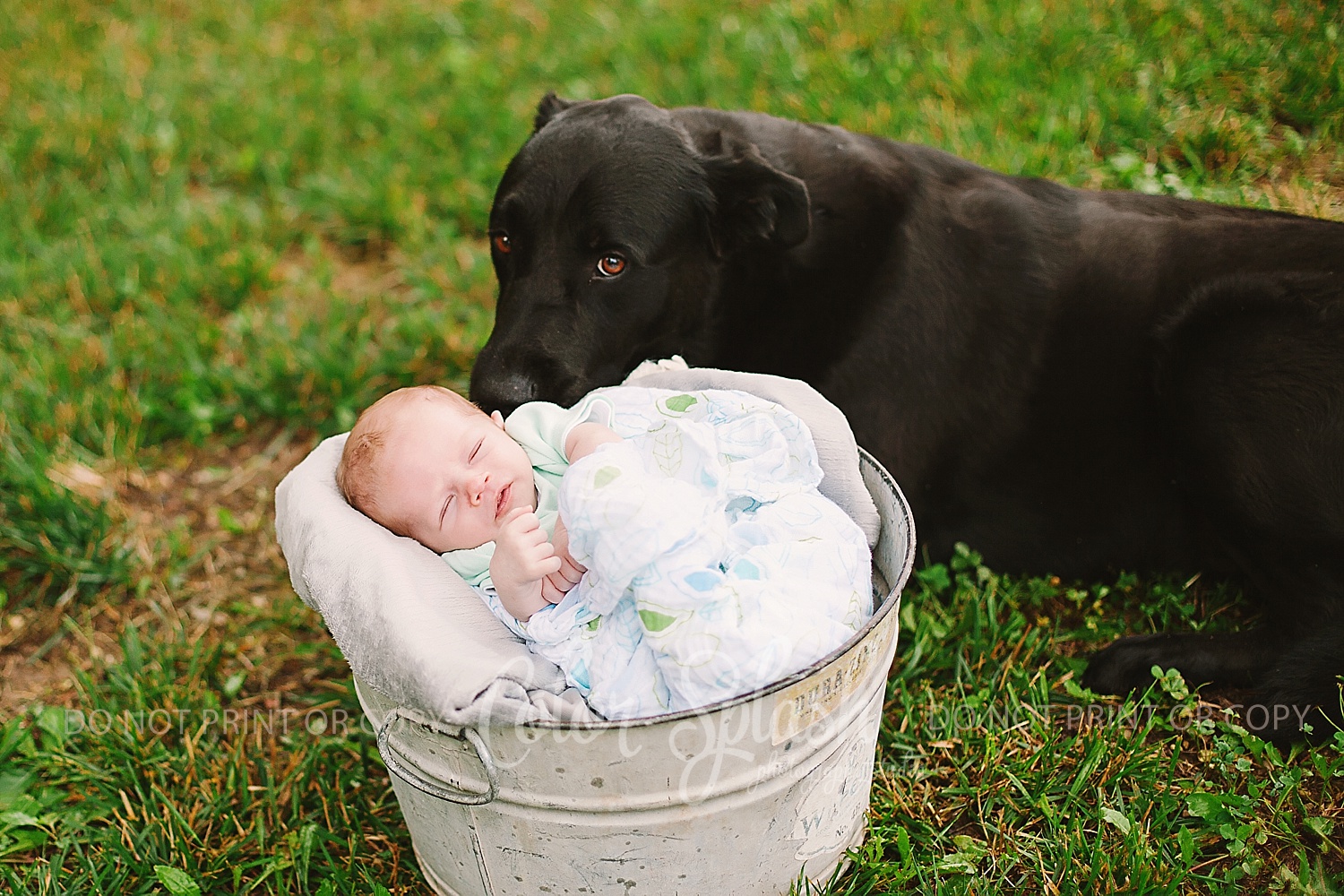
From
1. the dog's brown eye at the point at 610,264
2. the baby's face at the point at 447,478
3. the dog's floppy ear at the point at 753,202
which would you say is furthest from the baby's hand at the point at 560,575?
the dog's floppy ear at the point at 753,202

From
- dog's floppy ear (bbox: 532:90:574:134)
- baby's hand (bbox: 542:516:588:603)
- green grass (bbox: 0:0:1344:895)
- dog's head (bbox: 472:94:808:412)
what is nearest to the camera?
baby's hand (bbox: 542:516:588:603)

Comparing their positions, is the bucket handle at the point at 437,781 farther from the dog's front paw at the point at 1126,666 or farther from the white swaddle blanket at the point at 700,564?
the dog's front paw at the point at 1126,666

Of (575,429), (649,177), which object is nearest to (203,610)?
(575,429)

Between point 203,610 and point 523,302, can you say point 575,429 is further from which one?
point 203,610

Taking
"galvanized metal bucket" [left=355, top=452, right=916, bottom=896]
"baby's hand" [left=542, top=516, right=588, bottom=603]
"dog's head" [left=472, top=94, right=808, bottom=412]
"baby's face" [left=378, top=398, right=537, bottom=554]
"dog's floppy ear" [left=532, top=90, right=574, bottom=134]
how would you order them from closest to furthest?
"galvanized metal bucket" [left=355, top=452, right=916, bottom=896] < "baby's hand" [left=542, top=516, right=588, bottom=603] < "baby's face" [left=378, top=398, right=537, bottom=554] < "dog's head" [left=472, top=94, right=808, bottom=412] < "dog's floppy ear" [left=532, top=90, right=574, bottom=134]

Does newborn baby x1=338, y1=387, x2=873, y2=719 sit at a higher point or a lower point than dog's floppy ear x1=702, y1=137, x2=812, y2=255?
lower

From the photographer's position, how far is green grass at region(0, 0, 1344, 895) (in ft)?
6.76

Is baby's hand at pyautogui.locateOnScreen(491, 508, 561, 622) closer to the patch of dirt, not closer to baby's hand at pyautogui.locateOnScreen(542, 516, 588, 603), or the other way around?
baby's hand at pyautogui.locateOnScreen(542, 516, 588, 603)

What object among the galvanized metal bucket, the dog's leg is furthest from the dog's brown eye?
the dog's leg

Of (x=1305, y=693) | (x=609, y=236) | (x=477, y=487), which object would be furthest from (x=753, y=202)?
(x=1305, y=693)

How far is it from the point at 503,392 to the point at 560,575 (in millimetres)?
587

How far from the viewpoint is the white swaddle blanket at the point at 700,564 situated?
1.58 metres

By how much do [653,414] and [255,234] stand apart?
275cm

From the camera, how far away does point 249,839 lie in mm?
2104
